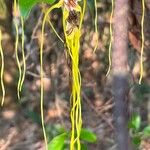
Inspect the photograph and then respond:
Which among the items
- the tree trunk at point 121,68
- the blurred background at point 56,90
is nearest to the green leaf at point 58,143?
the tree trunk at point 121,68

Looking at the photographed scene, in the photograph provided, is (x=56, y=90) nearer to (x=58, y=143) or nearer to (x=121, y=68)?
(x=58, y=143)

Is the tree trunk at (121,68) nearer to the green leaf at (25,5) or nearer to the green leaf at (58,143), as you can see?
the green leaf at (25,5)

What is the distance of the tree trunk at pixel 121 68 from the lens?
2.51 feet

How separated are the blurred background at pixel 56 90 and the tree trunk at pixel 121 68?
4.36ft

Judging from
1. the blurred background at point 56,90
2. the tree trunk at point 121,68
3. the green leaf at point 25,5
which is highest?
the green leaf at point 25,5

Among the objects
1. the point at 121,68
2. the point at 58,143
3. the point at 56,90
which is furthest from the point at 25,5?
the point at 56,90

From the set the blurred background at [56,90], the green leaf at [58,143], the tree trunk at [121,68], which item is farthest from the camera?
the blurred background at [56,90]

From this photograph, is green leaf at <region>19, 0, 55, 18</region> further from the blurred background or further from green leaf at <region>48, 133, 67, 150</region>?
the blurred background

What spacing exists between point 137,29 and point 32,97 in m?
1.59

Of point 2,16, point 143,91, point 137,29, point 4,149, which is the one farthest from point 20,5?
point 143,91

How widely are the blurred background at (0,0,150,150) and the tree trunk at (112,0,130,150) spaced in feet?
4.36

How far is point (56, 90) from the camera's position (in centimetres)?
252

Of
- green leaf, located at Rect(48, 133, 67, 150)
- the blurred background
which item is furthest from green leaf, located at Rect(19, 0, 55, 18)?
the blurred background

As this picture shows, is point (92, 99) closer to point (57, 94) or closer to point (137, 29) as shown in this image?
point (57, 94)
